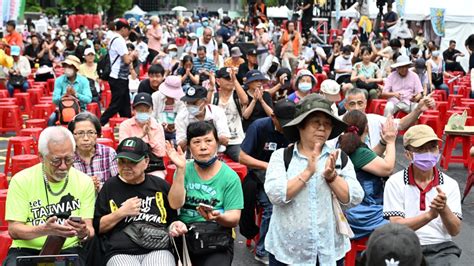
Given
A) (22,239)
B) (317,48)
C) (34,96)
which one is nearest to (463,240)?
(22,239)

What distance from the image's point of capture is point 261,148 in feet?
23.2

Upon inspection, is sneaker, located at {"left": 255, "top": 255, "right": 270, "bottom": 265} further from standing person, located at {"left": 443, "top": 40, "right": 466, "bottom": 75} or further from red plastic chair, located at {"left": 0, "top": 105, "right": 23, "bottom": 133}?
standing person, located at {"left": 443, "top": 40, "right": 466, "bottom": 75}

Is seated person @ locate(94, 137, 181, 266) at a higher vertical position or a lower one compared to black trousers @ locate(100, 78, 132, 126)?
higher

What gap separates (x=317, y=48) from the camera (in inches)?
855

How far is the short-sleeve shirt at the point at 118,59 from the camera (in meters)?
13.8

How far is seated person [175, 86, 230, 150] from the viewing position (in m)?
8.66

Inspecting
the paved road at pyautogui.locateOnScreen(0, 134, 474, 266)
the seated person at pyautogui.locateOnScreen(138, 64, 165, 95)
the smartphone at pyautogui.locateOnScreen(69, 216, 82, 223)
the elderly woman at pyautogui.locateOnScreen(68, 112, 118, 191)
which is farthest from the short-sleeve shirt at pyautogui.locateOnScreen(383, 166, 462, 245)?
the seated person at pyautogui.locateOnScreen(138, 64, 165, 95)

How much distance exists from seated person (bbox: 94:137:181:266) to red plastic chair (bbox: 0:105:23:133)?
874 centimetres

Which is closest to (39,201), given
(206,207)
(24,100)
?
(206,207)

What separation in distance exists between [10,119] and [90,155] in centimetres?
849

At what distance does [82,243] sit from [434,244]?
7.82ft

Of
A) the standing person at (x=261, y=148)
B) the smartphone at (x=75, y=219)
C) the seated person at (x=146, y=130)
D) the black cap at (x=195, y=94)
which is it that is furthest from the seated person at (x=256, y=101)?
the smartphone at (x=75, y=219)

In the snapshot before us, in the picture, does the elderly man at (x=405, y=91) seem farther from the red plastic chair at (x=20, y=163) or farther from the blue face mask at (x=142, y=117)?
the red plastic chair at (x=20, y=163)

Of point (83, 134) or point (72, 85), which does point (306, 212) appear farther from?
point (72, 85)
